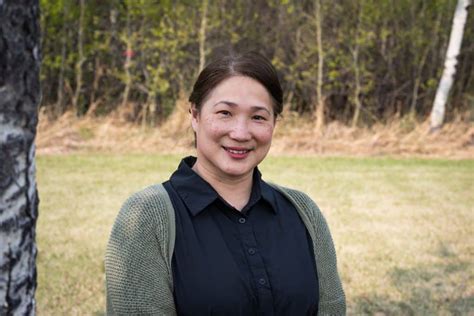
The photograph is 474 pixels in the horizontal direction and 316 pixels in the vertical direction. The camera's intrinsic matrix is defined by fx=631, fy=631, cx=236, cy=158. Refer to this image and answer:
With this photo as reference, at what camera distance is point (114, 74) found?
1325 centimetres

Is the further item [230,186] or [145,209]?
[230,186]

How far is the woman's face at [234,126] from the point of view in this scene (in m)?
1.99

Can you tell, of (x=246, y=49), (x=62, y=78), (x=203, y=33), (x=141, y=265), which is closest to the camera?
(x=141, y=265)

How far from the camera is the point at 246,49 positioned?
1287 cm

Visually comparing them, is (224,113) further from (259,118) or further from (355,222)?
(355,222)

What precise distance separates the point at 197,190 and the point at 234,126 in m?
0.23

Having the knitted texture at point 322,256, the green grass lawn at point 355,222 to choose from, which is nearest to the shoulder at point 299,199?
the knitted texture at point 322,256

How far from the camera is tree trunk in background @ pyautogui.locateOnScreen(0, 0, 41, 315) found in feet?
4.99

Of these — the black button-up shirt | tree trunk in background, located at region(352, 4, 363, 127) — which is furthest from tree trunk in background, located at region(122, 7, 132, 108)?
the black button-up shirt

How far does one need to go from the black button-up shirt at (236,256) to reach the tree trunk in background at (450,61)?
1155 cm

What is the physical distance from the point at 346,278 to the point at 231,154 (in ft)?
11.0

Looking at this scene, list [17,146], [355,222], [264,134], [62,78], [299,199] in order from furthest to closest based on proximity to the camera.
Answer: [62,78] < [355,222] < [299,199] < [264,134] < [17,146]

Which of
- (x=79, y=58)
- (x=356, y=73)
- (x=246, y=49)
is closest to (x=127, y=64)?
(x=79, y=58)

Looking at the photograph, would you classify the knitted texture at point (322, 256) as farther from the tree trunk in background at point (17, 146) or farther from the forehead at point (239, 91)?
the tree trunk in background at point (17, 146)
